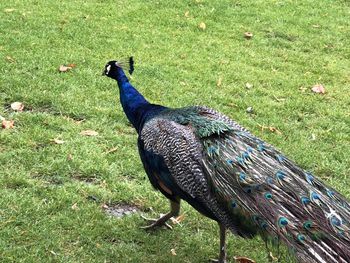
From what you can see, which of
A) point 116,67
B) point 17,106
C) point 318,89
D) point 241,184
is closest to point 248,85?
point 318,89

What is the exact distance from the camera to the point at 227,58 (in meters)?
6.64

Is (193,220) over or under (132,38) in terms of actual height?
under

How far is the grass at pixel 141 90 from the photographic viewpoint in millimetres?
3746

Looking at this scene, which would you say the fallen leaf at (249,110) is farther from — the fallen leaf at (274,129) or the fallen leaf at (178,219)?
the fallen leaf at (178,219)

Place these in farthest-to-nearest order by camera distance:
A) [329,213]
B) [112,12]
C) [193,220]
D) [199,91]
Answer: [112,12]
[199,91]
[193,220]
[329,213]

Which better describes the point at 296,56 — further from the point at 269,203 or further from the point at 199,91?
the point at 269,203

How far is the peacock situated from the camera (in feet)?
9.05

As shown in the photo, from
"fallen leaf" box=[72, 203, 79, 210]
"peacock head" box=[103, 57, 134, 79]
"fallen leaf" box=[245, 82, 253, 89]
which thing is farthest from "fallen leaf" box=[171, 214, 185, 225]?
"fallen leaf" box=[245, 82, 253, 89]

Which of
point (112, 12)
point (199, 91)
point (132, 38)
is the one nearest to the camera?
point (199, 91)

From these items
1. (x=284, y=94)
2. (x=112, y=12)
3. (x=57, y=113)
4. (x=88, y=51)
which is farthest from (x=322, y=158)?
(x=112, y=12)

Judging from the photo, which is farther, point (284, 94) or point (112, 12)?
point (112, 12)

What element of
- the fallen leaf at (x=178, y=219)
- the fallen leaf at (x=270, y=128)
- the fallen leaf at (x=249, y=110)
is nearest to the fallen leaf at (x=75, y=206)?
the fallen leaf at (x=178, y=219)

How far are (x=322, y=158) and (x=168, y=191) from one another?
1819mm

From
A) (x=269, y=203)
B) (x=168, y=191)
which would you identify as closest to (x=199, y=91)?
(x=168, y=191)
